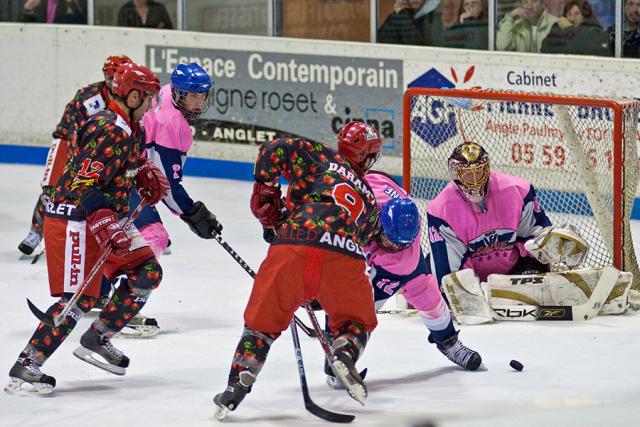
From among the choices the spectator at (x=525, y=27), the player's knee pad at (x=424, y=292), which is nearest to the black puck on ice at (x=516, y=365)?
the player's knee pad at (x=424, y=292)

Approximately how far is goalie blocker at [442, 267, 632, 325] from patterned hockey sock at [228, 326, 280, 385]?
5.55 feet

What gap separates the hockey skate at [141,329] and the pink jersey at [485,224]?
1195 millimetres

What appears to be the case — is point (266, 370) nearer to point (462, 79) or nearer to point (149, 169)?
point (149, 169)

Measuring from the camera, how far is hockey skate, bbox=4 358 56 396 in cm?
485

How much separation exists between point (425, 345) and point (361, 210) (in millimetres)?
1290

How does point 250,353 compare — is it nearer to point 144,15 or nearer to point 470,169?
point 470,169

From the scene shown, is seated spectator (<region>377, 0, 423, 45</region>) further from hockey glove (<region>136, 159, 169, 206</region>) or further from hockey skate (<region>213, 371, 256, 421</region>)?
hockey skate (<region>213, 371, 256, 421</region>)

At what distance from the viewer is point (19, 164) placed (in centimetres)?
1033

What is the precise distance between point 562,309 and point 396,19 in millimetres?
3627

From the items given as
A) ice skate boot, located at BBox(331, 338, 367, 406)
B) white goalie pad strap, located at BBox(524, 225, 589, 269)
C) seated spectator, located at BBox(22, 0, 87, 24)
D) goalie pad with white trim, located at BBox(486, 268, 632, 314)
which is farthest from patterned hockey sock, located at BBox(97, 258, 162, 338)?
seated spectator, located at BBox(22, 0, 87, 24)

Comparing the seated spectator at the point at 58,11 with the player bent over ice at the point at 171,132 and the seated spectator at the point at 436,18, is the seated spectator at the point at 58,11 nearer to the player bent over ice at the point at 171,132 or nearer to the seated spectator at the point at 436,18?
the seated spectator at the point at 436,18

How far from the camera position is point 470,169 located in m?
5.85

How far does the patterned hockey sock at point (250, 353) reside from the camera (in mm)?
4398

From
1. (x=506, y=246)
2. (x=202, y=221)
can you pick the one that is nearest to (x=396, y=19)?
(x=506, y=246)
